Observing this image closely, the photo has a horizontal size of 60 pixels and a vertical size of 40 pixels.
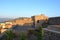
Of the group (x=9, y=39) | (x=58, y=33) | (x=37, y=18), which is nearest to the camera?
(x=58, y=33)

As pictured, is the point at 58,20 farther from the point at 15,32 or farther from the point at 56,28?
the point at 56,28

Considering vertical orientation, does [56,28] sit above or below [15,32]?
above

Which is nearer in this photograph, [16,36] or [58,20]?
[16,36]

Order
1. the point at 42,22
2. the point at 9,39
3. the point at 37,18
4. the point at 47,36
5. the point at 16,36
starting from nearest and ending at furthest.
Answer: the point at 47,36
the point at 9,39
the point at 16,36
the point at 42,22
the point at 37,18

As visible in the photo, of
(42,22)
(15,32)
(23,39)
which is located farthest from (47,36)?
(42,22)

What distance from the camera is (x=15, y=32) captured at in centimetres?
2097

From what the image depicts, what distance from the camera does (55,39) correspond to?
7.85 m

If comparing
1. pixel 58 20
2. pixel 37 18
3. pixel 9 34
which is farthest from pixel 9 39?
pixel 37 18

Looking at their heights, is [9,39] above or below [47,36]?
below

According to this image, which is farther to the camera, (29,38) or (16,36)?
(16,36)

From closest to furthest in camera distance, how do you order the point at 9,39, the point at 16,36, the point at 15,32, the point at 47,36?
1. the point at 47,36
2. the point at 9,39
3. the point at 16,36
4. the point at 15,32

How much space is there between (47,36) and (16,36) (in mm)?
11210

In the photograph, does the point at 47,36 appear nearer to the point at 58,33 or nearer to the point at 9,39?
the point at 58,33

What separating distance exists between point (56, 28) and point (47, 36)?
86 centimetres
